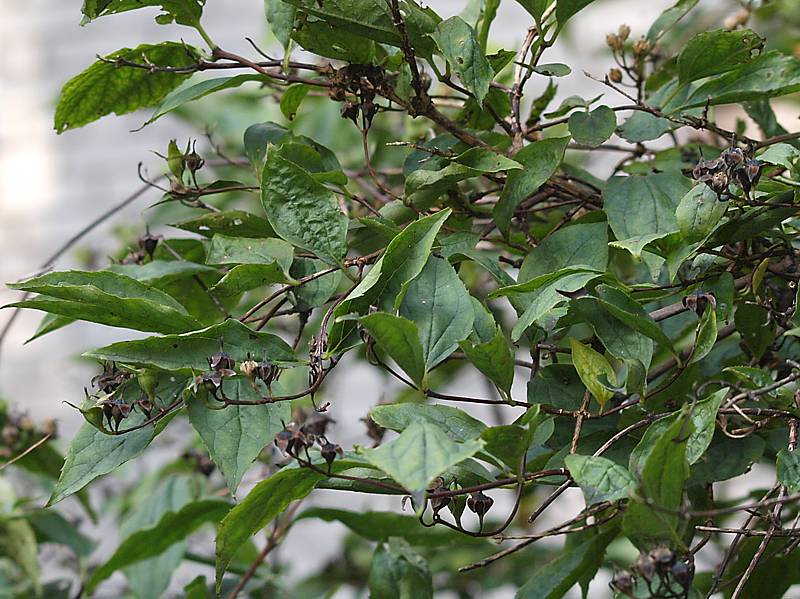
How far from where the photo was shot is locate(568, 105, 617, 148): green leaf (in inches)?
22.0

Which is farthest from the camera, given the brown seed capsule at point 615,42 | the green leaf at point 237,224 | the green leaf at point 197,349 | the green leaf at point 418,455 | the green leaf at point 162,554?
the green leaf at point 162,554

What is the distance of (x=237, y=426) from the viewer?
1.58 feet

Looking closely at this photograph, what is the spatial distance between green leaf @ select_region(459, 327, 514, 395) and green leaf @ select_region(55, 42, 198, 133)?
0.90 feet

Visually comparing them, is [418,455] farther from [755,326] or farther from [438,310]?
[755,326]

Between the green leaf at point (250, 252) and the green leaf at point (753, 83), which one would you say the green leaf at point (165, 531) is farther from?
the green leaf at point (753, 83)

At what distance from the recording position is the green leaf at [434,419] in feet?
1.48

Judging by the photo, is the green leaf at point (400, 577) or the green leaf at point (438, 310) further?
the green leaf at point (400, 577)

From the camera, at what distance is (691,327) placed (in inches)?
26.1

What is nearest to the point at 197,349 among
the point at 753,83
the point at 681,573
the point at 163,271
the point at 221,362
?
the point at 221,362

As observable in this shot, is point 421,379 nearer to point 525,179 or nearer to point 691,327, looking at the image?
point 525,179

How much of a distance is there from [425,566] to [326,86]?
33 centimetres

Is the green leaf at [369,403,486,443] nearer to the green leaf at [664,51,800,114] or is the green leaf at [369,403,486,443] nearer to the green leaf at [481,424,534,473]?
the green leaf at [481,424,534,473]

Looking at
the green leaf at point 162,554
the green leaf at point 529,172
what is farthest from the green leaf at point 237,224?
the green leaf at point 162,554

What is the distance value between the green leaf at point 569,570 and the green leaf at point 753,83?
254 millimetres
